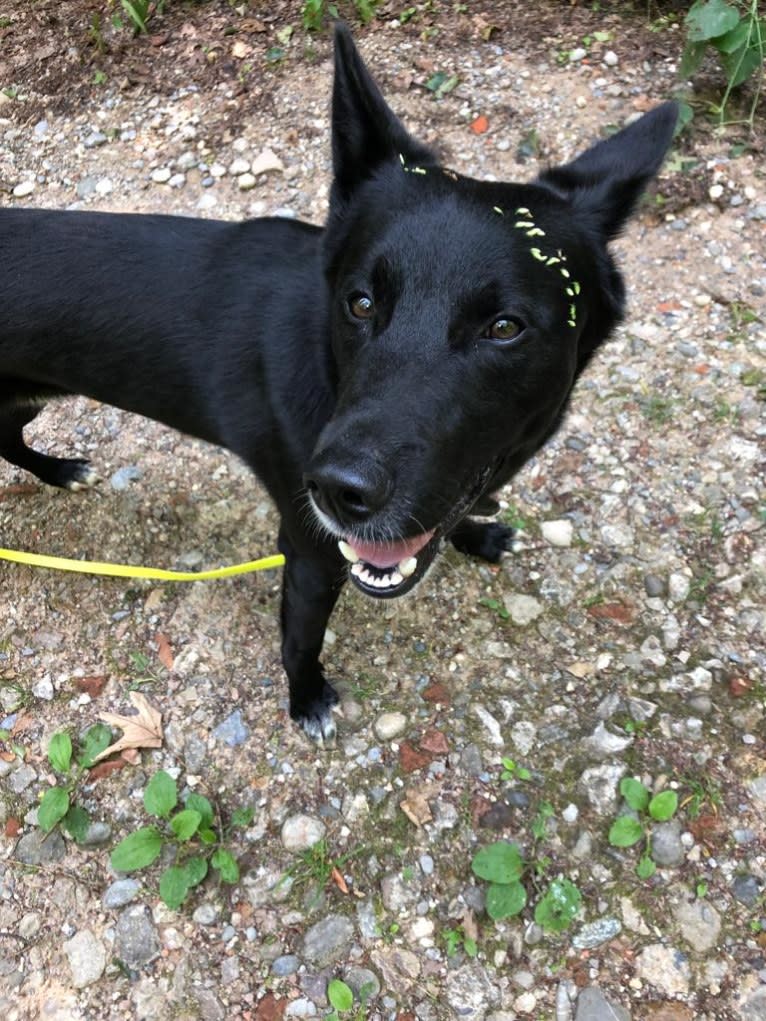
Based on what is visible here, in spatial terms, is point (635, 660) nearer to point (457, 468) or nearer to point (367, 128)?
point (457, 468)

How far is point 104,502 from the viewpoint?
12.4 ft

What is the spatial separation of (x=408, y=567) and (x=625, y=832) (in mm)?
1310

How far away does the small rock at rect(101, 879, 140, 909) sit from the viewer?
2758 mm

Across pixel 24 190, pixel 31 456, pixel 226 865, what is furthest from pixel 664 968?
pixel 24 190

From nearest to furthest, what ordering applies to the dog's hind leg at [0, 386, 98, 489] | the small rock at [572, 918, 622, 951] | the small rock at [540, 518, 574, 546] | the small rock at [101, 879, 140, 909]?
the small rock at [572, 918, 622, 951] < the small rock at [101, 879, 140, 909] < the dog's hind leg at [0, 386, 98, 489] < the small rock at [540, 518, 574, 546]

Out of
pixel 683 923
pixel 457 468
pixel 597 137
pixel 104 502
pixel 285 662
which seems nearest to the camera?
pixel 457 468

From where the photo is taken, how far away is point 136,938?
105 inches

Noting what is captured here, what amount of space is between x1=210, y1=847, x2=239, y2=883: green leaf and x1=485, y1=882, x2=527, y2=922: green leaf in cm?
86

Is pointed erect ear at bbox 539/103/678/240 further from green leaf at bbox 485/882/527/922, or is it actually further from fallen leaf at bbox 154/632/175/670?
fallen leaf at bbox 154/632/175/670

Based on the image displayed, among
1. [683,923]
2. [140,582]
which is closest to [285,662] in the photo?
[140,582]

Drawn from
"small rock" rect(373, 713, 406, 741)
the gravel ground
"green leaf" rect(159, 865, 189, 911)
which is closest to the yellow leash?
the gravel ground

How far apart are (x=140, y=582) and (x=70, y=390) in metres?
0.94

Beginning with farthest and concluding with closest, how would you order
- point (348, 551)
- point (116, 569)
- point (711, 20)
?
point (711, 20) < point (116, 569) < point (348, 551)

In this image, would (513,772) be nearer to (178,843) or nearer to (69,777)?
(178,843)
